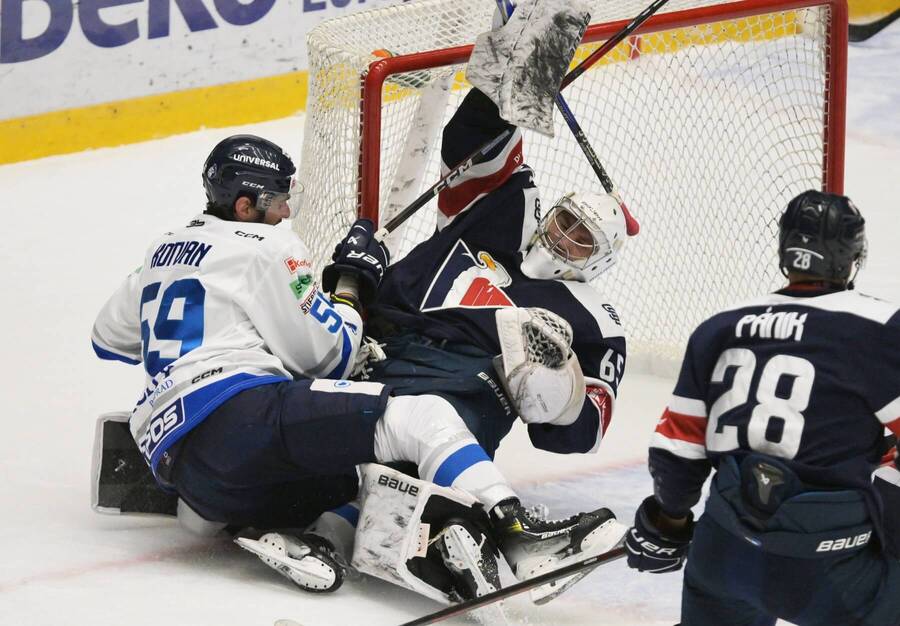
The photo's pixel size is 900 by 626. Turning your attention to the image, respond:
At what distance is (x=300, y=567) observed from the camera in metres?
3.18

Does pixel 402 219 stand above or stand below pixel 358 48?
below

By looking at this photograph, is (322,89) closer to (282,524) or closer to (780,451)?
(282,524)

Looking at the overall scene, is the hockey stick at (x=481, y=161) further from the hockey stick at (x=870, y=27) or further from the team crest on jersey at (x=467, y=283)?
the hockey stick at (x=870, y=27)

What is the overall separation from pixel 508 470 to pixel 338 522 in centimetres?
84

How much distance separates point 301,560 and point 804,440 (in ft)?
4.14

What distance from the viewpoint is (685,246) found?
Answer: 16.3ft

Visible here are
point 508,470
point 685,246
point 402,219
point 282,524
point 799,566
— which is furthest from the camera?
point 685,246

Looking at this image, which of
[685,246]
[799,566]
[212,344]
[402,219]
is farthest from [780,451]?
[685,246]

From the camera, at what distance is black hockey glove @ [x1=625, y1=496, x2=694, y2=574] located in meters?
2.55

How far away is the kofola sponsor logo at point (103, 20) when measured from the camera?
580cm

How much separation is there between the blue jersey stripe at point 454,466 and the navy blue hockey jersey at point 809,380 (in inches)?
34.0

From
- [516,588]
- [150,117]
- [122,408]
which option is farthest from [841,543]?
[150,117]

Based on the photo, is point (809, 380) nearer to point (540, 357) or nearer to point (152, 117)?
point (540, 357)

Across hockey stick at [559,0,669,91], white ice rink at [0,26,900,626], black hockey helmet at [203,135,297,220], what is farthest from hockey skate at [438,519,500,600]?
hockey stick at [559,0,669,91]
